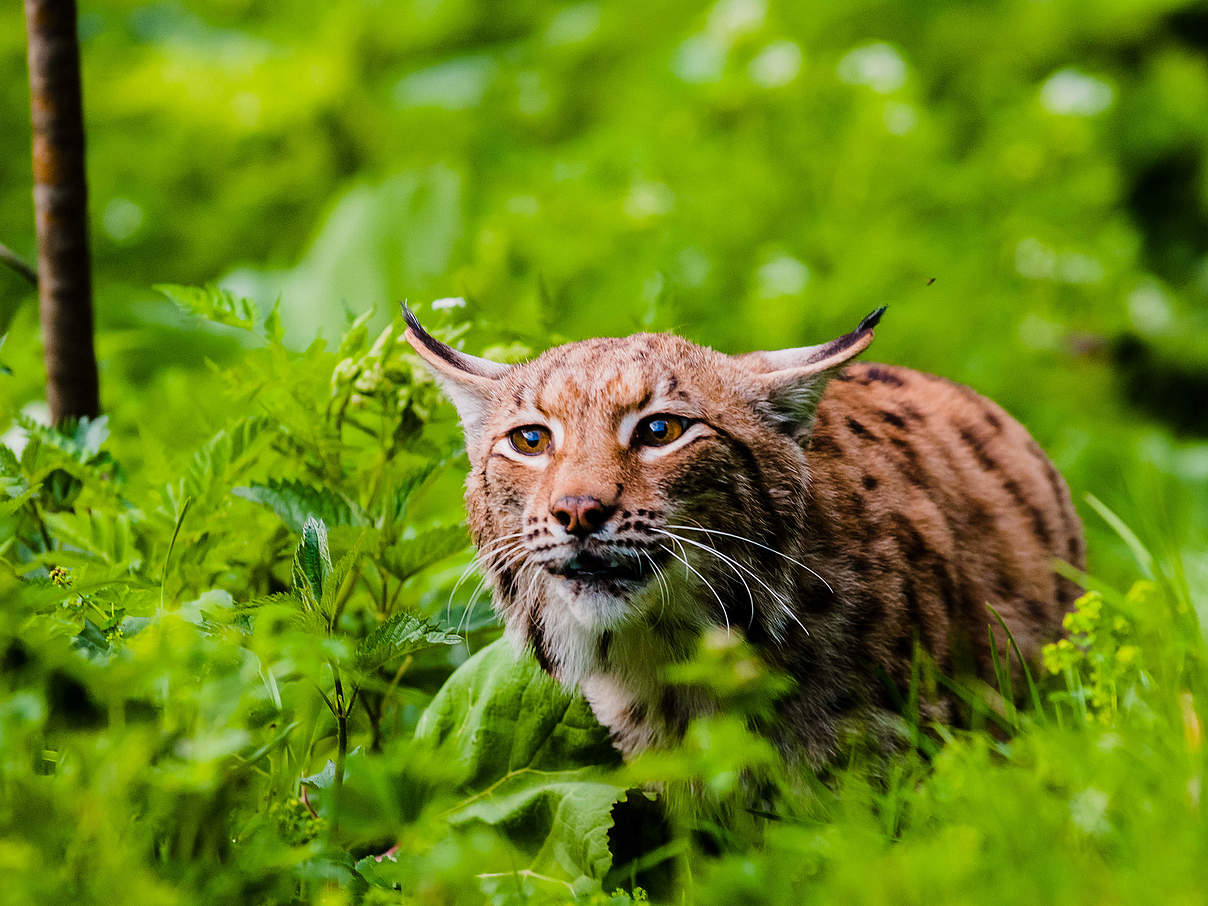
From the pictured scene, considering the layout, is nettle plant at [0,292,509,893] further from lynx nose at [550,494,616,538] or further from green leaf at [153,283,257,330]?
lynx nose at [550,494,616,538]

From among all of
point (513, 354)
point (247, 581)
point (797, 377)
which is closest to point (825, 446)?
point (797, 377)

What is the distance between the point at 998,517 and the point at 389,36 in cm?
626

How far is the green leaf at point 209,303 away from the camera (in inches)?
115

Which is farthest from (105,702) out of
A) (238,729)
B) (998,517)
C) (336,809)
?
(998,517)

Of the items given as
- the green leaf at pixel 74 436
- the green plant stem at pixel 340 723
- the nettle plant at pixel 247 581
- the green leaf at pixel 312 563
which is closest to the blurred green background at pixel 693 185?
the green leaf at pixel 74 436

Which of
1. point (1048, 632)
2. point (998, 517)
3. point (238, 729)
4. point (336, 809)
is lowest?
point (1048, 632)

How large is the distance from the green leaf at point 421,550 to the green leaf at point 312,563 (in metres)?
0.43

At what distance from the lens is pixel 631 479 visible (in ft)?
8.49

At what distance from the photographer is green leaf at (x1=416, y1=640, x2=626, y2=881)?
8.70ft

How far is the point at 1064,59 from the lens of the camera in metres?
7.66

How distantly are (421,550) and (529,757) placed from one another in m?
0.56

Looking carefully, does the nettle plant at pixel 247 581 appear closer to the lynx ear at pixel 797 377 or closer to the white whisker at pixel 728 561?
the white whisker at pixel 728 561

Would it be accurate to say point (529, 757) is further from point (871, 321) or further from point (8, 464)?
point (8, 464)

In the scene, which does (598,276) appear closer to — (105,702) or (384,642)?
(384,642)
